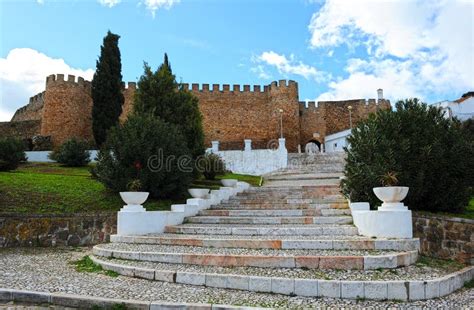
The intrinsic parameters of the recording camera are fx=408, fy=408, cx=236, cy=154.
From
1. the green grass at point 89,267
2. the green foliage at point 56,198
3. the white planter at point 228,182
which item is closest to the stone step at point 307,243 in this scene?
the green grass at point 89,267

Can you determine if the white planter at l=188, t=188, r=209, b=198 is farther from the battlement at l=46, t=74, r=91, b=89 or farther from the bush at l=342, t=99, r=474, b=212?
the battlement at l=46, t=74, r=91, b=89

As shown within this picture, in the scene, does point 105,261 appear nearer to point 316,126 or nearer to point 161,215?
point 161,215

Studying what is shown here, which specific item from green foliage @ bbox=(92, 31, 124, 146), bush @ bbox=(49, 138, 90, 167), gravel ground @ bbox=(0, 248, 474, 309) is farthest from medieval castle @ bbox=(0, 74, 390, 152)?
gravel ground @ bbox=(0, 248, 474, 309)

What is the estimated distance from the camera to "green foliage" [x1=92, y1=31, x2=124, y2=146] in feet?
81.7

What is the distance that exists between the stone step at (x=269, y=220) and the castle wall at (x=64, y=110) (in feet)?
74.7

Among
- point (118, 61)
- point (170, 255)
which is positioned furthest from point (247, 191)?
point (118, 61)

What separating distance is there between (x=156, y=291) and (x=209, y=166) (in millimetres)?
11329

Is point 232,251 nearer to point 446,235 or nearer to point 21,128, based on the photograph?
point 446,235

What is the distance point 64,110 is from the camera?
29.7 m

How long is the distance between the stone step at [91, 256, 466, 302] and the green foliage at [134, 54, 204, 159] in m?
9.69

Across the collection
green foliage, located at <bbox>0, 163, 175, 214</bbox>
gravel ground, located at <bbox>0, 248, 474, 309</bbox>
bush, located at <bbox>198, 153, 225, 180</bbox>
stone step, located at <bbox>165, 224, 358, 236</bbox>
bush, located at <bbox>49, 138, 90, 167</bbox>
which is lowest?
gravel ground, located at <bbox>0, 248, 474, 309</bbox>

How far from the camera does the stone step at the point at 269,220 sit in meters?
8.50

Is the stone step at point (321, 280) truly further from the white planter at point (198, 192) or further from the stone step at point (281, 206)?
the white planter at point (198, 192)

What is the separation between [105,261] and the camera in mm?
6570
